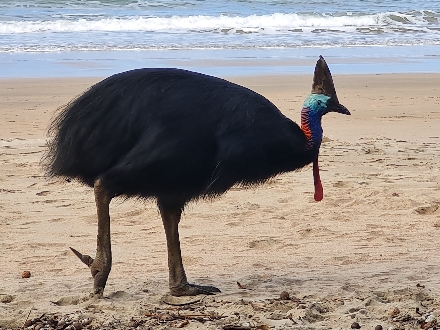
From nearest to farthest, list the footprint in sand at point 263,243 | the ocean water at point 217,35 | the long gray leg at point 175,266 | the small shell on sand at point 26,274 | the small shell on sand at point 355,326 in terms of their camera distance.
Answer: the small shell on sand at point 355,326 < the long gray leg at point 175,266 < the small shell on sand at point 26,274 < the footprint in sand at point 263,243 < the ocean water at point 217,35

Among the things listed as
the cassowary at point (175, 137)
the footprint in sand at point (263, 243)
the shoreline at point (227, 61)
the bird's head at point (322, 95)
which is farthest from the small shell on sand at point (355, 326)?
the shoreline at point (227, 61)

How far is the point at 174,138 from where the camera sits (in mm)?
4145

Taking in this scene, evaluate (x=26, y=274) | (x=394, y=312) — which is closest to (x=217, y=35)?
(x=26, y=274)

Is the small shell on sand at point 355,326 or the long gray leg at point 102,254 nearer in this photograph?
the small shell on sand at point 355,326

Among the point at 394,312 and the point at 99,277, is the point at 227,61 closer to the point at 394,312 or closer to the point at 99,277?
the point at 99,277

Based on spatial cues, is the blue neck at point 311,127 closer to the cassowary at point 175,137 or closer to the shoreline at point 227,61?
the cassowary at point 175,137

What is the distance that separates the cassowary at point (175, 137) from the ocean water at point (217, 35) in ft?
35.6

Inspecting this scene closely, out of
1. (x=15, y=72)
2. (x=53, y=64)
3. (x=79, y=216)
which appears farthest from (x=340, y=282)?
(x=53, y=64)

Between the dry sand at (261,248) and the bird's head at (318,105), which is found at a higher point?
the bird's head at (318,105)

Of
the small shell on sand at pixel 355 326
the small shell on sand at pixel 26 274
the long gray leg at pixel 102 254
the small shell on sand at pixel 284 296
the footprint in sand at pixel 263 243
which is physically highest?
the long gray leg at pixel 102 254

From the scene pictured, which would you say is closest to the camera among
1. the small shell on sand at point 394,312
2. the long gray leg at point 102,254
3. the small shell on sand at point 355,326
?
the small shell on sand at point 355,326

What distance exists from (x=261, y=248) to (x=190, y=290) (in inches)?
43.9

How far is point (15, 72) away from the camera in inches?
609

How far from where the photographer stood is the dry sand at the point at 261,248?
14.0 feet
